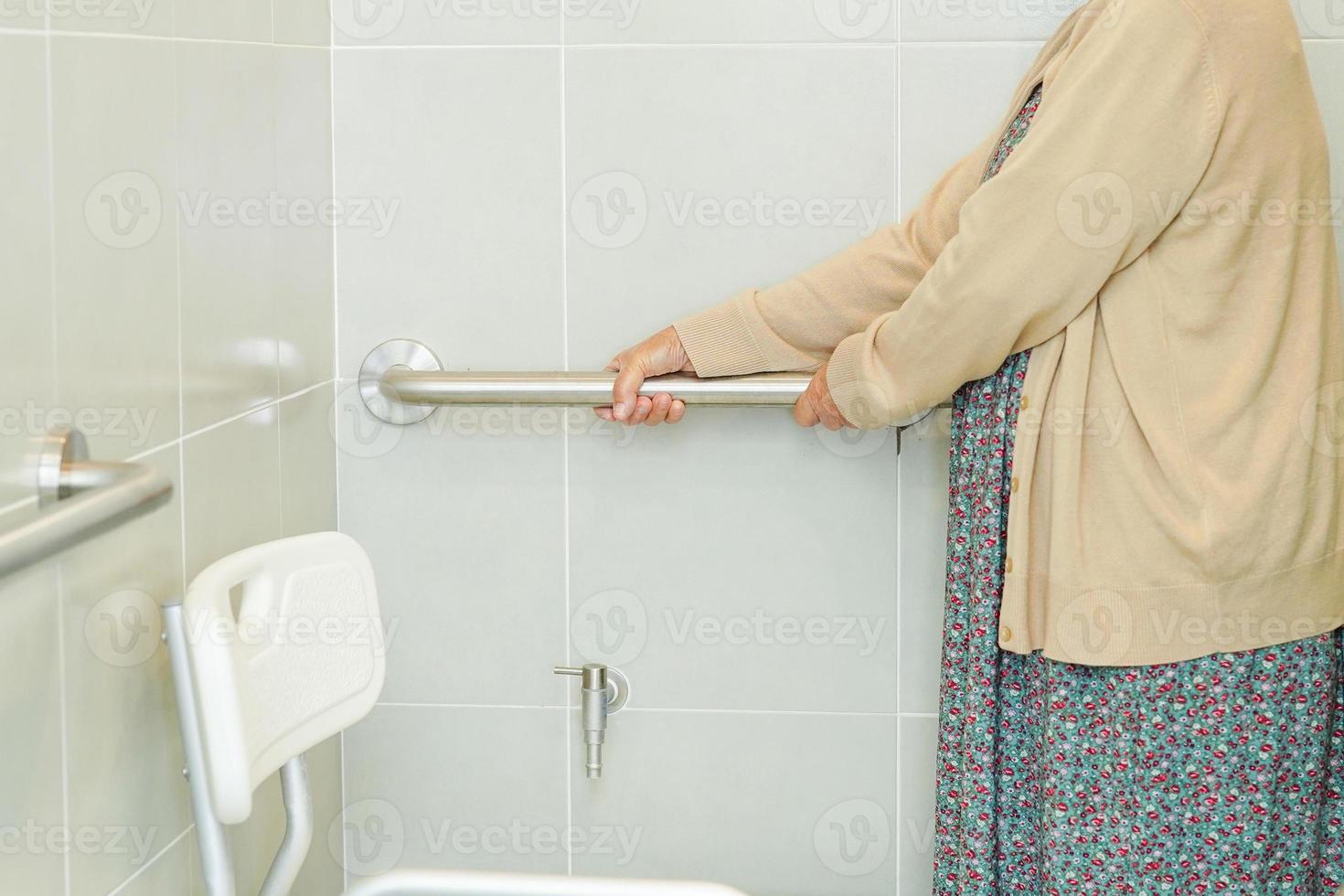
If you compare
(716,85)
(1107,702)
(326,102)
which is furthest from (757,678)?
(326,102)

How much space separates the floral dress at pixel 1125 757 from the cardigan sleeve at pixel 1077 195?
7cm

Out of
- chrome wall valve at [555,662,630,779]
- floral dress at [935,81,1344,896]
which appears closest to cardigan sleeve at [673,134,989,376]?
floral dress at [935,81,1344,896]

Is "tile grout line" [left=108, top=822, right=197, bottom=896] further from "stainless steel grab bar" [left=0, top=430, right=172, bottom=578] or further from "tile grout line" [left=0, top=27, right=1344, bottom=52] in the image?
Answer: "tile grout line" [left=0, top=27, right=1344, bottom=52]

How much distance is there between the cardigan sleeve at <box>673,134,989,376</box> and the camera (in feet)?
4.32

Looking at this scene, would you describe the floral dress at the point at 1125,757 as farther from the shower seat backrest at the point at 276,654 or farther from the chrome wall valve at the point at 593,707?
the shower seat backrest at the point at 276,654

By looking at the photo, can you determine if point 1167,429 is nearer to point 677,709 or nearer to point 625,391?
point 625,391

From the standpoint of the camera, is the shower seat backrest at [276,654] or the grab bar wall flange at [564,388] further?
the grab bar wall flange at [564,388]

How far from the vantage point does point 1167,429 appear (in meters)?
1.08

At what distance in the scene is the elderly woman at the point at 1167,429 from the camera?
1047mm

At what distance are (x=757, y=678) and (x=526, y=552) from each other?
309mm

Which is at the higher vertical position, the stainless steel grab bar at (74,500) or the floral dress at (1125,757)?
the stainless steel grab bar at (74,500)

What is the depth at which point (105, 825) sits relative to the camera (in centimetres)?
89

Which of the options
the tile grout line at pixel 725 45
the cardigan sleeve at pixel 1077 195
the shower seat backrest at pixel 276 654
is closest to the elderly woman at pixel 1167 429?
the cardigan sleeve at pixel 1077 195

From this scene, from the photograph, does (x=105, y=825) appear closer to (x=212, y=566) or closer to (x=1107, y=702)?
(x=212, y=566)
